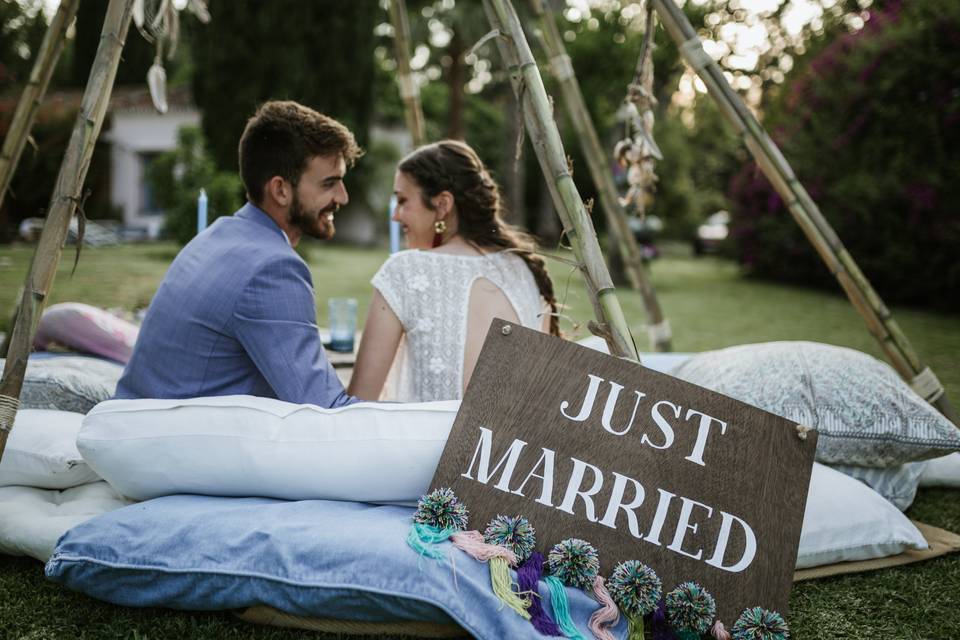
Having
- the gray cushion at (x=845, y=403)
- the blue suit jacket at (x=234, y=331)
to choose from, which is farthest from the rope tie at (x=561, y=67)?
the blue suit jacket at (x=234, y=331)

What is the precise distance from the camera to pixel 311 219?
2.50 metres

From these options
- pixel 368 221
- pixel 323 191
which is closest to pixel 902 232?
pixel 323 191

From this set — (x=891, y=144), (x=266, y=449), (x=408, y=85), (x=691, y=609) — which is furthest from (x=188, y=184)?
(x=691, y=609)

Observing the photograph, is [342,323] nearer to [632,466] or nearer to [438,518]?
[438,518]

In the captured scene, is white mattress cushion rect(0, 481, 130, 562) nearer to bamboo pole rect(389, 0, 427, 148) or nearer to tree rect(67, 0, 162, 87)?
bamboo pole rect(389, 0, 427, 148)

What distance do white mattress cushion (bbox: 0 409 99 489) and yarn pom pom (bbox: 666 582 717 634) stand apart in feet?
5.43

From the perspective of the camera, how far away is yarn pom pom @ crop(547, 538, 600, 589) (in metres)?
1.68

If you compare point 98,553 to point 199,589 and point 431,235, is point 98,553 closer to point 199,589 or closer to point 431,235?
point 199,589

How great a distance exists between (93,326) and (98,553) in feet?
6.13

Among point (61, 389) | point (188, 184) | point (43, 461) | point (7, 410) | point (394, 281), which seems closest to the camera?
point (7, 410)

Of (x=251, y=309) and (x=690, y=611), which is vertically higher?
(x=251, y=309)

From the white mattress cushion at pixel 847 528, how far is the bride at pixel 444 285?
38.7 inches

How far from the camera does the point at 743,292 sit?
38.3 feet

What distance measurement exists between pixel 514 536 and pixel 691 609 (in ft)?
1.35
